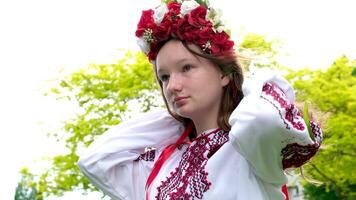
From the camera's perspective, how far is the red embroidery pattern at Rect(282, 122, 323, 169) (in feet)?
6.21

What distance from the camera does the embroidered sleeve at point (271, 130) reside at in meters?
1.81

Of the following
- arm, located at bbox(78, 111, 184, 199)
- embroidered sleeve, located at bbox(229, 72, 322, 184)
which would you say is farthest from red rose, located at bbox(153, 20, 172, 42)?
embroidered sleeve, located at bbox(229, 72, 322, 184)

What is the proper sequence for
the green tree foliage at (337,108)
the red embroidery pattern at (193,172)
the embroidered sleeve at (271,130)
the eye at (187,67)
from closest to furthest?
the embroidered sleeve at (271,130), the red embroidery pattern at (193,172), the eye at (187,67), the green tree foliage at (337,108)

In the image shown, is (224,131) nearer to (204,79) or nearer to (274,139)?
(204,79)

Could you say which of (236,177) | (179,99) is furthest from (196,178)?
(179,99)

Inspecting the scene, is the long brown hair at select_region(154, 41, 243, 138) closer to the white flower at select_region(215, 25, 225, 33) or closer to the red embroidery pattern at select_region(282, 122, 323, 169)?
the white flower at select_region(215, 25, 225, 33)

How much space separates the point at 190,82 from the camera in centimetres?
219

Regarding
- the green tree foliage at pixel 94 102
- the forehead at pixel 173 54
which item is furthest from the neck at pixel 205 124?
the green tree foliage at pixel 94 102

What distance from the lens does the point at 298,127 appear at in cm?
184

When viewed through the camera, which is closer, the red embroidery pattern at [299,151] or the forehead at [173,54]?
the red embroidery pattern at [299,151]

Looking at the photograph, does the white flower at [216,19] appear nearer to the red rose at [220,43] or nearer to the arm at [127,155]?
the red rose at [220,43]

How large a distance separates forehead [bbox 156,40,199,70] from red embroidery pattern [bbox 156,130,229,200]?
30cm

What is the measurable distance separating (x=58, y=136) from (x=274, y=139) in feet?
38.9

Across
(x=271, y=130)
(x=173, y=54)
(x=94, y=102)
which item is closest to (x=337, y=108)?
(x=94, y=102)
